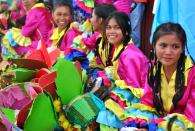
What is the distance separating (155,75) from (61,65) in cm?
53

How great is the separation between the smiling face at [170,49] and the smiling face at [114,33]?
68cm

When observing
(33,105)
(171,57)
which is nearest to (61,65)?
(33,105)

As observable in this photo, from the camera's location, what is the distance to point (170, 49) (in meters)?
2.29

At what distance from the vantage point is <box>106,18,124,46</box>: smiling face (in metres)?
2.99

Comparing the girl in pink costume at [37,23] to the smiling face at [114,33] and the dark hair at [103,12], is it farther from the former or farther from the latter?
the smiling face at [114,33]

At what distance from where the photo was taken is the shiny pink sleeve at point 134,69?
268 centimetres

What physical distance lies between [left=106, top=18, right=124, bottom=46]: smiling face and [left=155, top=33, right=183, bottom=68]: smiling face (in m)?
0.68

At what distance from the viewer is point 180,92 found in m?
2.25

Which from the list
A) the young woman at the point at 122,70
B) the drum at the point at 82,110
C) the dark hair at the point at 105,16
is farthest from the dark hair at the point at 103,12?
the drum at the point at 82,110

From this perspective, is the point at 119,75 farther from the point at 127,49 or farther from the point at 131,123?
the point at 131,123

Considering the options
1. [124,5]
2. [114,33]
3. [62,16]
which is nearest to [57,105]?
[114,33]

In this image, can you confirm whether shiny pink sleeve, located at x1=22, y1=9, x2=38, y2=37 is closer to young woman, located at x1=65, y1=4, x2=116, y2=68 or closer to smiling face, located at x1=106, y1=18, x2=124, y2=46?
young woman, located at x1=65, y1=4, x2=116, y2=68

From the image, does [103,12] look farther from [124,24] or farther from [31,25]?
[31,25]

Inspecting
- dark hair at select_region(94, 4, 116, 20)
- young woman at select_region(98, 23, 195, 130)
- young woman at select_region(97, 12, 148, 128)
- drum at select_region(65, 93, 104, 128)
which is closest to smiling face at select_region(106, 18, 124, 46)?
young woman at select_region(97, 12, 148, 128)
